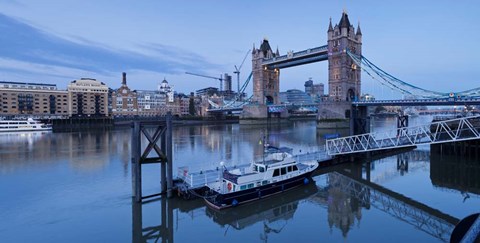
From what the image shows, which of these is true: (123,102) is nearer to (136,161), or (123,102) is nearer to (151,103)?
(151,103)

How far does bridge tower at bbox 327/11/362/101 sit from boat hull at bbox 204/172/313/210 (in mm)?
79857

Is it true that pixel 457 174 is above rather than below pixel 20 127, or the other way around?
below

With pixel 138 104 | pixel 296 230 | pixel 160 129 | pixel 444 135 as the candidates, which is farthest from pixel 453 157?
pixel 138 104

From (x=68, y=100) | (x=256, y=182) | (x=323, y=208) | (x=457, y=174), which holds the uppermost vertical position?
(x=68, y=100)

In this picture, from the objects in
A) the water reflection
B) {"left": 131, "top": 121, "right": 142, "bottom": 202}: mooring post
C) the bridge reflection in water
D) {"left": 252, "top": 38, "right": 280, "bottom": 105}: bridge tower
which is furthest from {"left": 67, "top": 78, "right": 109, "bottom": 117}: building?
the water reflection

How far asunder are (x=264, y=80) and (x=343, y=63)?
153 ft

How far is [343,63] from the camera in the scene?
9581 centimetres

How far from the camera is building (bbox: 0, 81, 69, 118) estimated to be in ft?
389

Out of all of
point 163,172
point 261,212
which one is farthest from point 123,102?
point 261,212

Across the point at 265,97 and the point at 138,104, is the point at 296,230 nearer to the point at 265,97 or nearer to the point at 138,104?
the point at 265,97

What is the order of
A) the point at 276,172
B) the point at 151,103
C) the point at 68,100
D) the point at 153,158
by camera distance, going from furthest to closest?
the point at 151,103 < the point at 68,100 < the point at 276,172 < the point at 153,158

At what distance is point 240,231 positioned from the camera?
51.2ft

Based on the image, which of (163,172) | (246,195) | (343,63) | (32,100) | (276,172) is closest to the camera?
(246,195)

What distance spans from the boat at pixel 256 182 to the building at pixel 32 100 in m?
132
